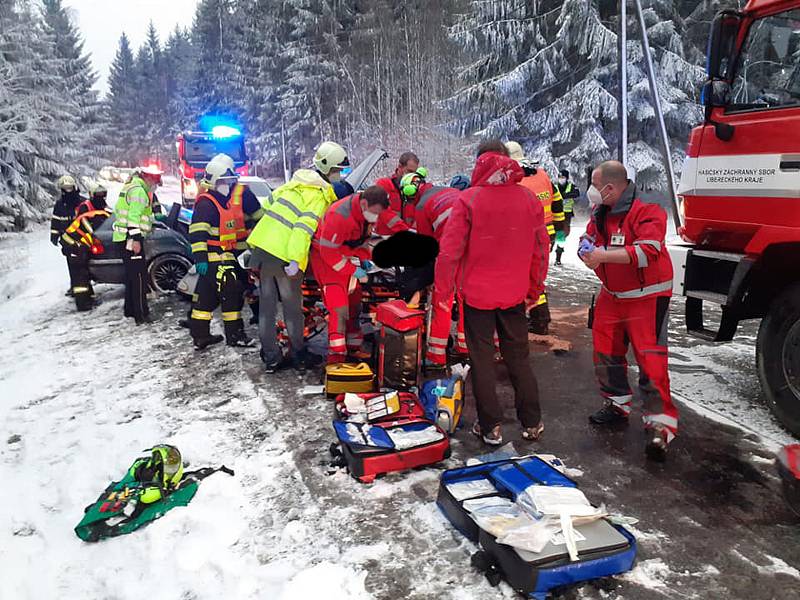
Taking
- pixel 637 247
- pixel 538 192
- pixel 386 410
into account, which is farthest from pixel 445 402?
pixel 538 192

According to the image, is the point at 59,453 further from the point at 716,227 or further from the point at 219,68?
the point at 219,68

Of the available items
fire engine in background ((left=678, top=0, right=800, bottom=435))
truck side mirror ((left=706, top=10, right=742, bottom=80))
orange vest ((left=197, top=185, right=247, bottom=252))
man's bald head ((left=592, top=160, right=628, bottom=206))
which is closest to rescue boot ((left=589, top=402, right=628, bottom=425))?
fire engine in background ((left=678, top=0, right=800, bottom=435))

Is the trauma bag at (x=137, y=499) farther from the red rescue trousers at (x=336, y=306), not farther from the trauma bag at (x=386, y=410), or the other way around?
the red rescue trousers at (x=336, y=306)

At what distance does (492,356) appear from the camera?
400 cm

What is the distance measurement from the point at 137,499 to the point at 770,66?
17.1 ft

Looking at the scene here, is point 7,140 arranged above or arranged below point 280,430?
above

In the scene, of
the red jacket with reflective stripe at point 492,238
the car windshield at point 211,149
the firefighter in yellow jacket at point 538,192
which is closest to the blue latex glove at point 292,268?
the red jacket with reflective stripe at point 492,238

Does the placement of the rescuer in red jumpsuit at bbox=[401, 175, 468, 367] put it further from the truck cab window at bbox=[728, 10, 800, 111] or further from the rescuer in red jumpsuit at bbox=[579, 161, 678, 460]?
the truck cab window at bbox=[728, 10, 800, 111]

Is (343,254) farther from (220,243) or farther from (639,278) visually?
(639,278)

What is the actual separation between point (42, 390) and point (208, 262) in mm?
2059

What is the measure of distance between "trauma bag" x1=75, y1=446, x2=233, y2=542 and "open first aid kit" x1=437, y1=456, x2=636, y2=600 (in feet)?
5.50

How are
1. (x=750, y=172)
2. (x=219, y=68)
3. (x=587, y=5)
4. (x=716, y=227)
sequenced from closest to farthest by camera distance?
(x=750, y=172), (x=716, y=227), (x=587, y=5), (x=219, y=68)

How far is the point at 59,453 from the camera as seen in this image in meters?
4.21

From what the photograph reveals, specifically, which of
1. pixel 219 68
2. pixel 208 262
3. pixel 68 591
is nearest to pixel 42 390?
pixel 208 262
